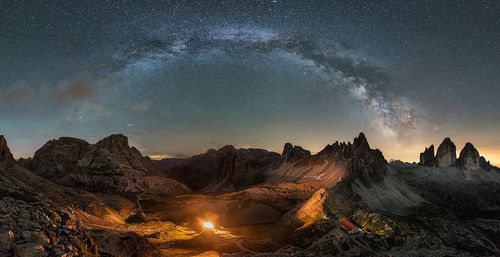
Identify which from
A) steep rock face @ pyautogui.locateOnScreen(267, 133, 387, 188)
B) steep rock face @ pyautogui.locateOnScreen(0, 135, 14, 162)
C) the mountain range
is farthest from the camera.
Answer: steep rock face @ pyautogui.locateOnScreen(267, 133, 387, 188)

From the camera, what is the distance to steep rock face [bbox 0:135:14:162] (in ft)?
365

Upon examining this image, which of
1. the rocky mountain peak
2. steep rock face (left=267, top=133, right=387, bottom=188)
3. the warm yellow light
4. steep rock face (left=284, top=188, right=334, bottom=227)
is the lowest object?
the warm yellow light

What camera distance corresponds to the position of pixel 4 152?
112 meters

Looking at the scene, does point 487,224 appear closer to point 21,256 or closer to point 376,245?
point 376,245

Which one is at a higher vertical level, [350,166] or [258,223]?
[350,166]

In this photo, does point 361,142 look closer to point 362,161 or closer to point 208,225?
point 362,161

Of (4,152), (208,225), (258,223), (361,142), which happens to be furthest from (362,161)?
(4,152)

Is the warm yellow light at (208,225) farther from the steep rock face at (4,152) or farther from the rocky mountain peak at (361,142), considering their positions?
the rocky mountain peak at (361,142)

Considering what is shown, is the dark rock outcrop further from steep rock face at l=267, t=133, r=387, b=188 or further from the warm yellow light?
the warm yellow light

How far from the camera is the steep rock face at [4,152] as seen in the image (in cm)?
11118

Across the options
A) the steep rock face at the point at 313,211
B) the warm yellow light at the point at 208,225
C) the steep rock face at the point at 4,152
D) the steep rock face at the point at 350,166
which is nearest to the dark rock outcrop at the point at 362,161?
the steep rock face at the point at 350,166

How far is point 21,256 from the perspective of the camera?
29562 mm

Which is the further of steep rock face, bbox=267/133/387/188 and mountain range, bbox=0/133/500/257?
steep rock face, bbox=267/133/387/188

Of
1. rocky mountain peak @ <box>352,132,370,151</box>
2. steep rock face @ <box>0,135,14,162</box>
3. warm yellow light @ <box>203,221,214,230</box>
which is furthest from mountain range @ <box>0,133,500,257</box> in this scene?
rocky mountain peak @ <box>352,132,370,151</box>
